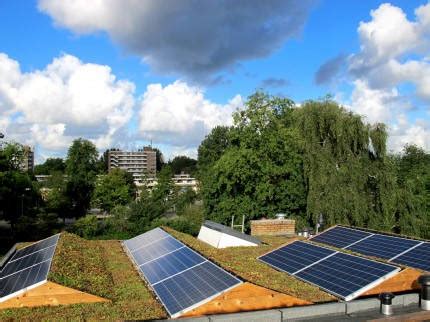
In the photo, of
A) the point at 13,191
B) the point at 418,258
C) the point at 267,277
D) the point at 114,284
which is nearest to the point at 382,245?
the point at 418,258

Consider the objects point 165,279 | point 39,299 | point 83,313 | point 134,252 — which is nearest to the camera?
point 83,313

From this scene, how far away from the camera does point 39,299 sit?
840 cm

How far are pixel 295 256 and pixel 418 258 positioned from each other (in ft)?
10.6

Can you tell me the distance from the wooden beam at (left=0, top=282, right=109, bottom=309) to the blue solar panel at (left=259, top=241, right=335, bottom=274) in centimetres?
520

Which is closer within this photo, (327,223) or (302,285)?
(302,285)

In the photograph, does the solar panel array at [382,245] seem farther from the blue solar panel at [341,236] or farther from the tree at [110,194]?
the tree at [110,194]

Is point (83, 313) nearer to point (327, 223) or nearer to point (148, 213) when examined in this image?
point (327, 223)

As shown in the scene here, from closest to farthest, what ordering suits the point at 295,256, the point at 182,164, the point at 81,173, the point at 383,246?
the point at 295,256 → the point at 383,246 → the point at 81,173 → the point at 182,164

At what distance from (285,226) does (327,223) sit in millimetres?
8097

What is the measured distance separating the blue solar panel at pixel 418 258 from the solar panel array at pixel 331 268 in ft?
4.12

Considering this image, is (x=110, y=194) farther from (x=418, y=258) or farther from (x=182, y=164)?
(x=182, y=164)

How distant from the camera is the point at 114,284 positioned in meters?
10.3

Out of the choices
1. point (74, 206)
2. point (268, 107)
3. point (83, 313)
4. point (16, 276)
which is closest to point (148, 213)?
point (268, 107)

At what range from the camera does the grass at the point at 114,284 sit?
780 cm
